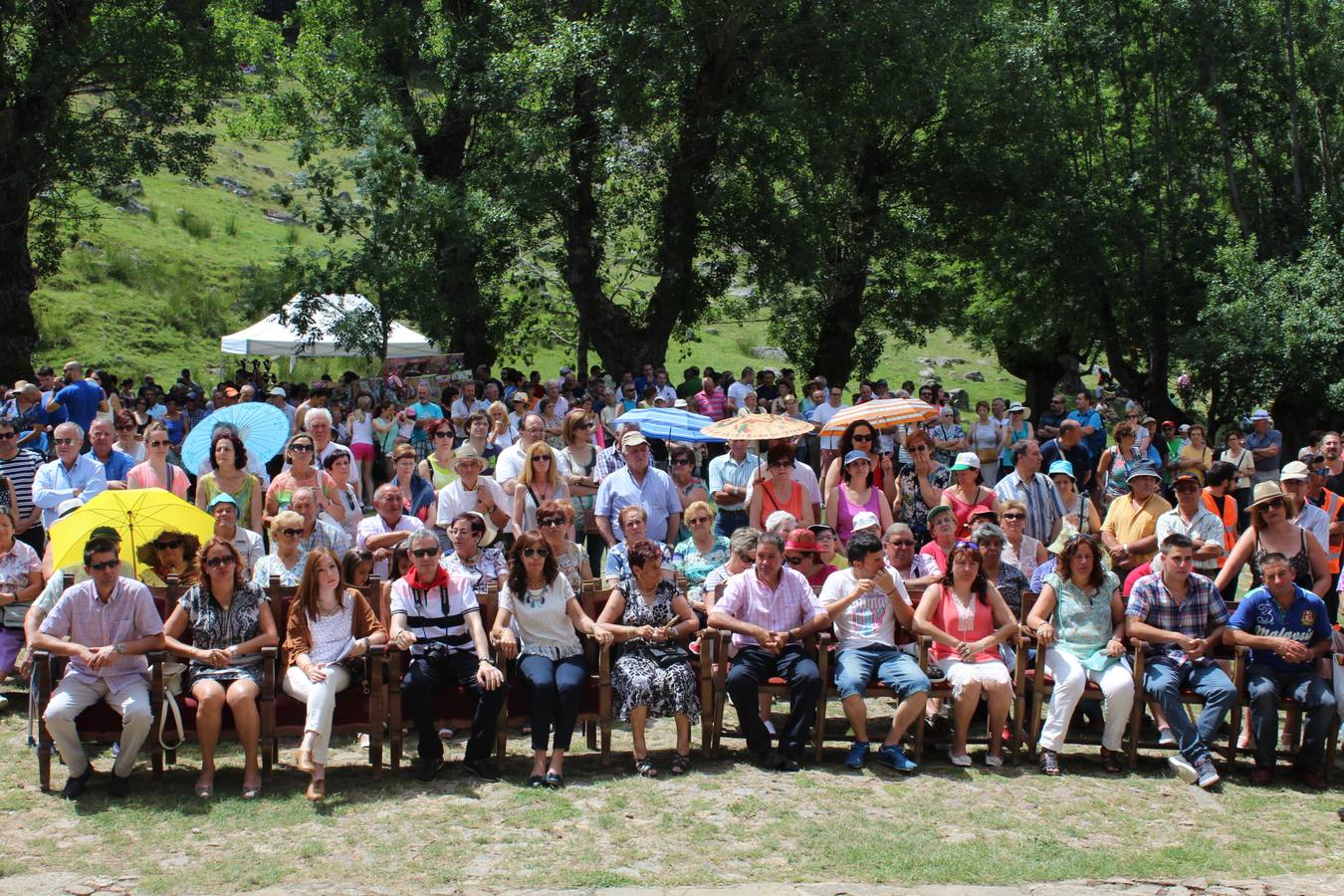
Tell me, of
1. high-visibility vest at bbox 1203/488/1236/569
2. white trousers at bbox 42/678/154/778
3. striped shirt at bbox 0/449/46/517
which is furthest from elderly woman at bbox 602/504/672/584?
striped shirt at bbox 0/449/46/517

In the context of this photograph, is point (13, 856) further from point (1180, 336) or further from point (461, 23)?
point (1180, 336)

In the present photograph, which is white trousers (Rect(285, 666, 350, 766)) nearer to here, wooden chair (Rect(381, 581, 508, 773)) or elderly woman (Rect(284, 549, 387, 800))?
elderly woman (Rect(284, 549, 387, 800))

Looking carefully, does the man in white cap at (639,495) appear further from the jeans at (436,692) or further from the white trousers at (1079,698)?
the white trousers at (1079,698)

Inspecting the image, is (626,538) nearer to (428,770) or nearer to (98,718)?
(428,770)

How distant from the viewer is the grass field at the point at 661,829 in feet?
18.7

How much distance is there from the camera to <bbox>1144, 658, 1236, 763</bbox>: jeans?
719 cm

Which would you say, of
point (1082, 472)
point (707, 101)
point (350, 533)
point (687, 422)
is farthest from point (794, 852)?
point (707, 101)

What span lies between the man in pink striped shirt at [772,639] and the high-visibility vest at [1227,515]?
3.20 meters

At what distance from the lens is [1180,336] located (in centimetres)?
2141

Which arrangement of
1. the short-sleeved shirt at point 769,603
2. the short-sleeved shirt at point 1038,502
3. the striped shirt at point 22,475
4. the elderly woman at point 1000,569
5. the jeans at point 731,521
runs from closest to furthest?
the short-sleeved shirt at point 769,603, the elderly woman at point 1000,569, the short-sleeved shirt at point 1038,502, the striped shirt at point 22,475, the jeans at point 731,521

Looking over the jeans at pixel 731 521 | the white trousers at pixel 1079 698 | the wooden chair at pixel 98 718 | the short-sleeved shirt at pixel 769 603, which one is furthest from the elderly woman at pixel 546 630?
the jeans at pixel 731 521

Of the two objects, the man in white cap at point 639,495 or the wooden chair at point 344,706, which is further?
the man in white cap at point 639,495

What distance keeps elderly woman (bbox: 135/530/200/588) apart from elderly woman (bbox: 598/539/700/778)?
2375 millimetres

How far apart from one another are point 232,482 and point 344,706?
232cm
